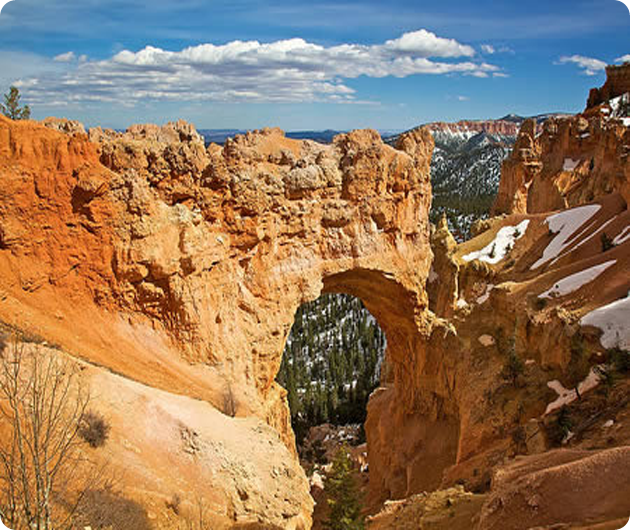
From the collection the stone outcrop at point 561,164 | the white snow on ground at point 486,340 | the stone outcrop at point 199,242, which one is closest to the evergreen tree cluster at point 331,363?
the white snow on ground at point 486,340

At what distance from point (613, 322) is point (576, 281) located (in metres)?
9.03

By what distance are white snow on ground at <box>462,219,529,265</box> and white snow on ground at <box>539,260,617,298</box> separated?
16.0m

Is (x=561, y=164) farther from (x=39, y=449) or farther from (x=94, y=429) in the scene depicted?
(x=39, y=449)

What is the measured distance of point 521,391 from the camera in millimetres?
21188

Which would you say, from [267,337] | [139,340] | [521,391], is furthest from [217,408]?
[521,391]

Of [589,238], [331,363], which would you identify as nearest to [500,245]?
[589,238]

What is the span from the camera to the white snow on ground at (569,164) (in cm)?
6729

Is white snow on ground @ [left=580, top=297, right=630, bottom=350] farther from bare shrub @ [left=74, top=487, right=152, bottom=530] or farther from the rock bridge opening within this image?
bare shrub @ [left=74, top=487, right=152, bottom=530]

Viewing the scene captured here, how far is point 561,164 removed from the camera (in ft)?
225

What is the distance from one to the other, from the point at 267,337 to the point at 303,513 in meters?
6.25

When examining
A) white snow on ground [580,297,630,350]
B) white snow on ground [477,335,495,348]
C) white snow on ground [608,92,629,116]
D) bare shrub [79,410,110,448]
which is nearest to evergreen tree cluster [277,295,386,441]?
white snow on ground [477,335,495,348]

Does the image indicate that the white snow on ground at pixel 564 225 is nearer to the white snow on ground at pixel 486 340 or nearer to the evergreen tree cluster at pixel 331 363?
the white snow on ground at pixel 486 340

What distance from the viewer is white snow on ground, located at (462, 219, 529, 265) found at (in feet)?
155

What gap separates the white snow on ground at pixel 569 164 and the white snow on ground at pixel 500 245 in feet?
75.0
